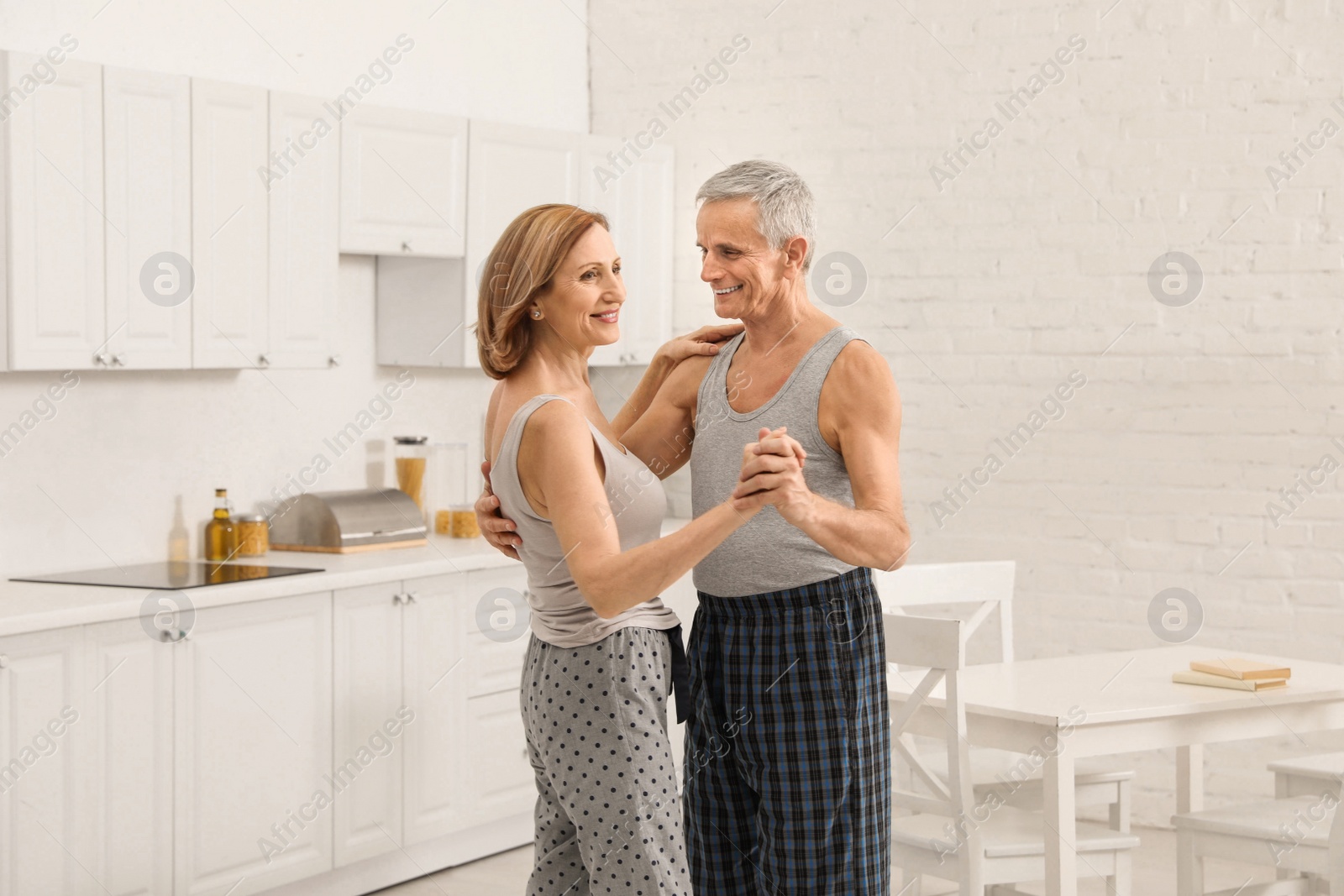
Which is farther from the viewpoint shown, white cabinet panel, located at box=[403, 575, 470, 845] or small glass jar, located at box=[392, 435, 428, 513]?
small glass jar, located at box=[392, 435, 428, 513]

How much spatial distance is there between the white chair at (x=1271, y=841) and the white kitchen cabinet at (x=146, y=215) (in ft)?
8.83

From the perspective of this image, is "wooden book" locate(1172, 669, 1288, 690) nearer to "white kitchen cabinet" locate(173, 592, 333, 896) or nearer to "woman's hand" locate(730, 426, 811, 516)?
"woman's hand" locate(730, 426, 811, 516)

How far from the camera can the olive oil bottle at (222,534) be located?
4.04 metres

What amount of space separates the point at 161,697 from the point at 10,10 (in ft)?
5.79

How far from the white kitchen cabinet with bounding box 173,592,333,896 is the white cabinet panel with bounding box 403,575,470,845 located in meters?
0.28

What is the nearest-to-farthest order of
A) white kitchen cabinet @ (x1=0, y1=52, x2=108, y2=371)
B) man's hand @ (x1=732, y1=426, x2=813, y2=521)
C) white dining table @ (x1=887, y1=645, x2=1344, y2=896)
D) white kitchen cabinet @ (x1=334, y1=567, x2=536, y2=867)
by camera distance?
man's hand @ (x1=732, y1=426, x2=813, y2=521) < white dining table @ (x1=887, y1=645, x2=1344, y2=896) < white kitchen cabinet @ (x1=0, y1=52, x2=108, y2=371) < white kitchen cabinet @ (x1=334, y1=567, x2=536, y2=867)

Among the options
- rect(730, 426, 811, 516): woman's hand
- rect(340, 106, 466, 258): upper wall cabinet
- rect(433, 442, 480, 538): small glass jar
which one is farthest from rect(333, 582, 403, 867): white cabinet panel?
rect(730, 426, 811, 516): woman's hand

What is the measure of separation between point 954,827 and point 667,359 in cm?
120

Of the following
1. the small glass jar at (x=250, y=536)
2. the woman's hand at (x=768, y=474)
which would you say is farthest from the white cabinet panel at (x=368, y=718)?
the woman's hand at (x=768, y=474)

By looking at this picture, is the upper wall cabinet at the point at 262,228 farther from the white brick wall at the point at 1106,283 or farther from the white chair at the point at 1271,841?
the white chair at the point at 1271,841

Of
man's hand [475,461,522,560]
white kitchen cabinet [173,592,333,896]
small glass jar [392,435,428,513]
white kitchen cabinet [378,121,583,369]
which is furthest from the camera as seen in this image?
small glass jar [392,435,428,513]

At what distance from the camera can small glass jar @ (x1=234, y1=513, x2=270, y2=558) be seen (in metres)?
4.09

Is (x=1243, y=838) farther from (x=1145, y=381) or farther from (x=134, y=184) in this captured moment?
(x=134, y=184)

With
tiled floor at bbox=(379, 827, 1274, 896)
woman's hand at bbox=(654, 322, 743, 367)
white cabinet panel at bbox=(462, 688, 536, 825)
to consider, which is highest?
woman's hand at bbox=(654, 322, 743, 367)
